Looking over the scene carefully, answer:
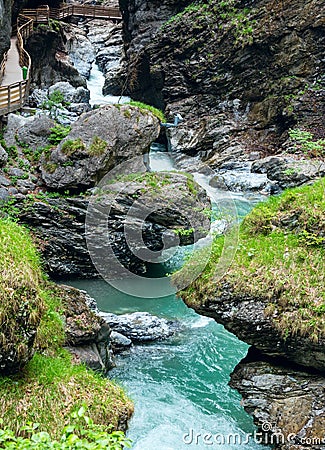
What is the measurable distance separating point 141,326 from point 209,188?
1089 centimetres

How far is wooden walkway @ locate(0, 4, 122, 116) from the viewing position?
1698 centimetres

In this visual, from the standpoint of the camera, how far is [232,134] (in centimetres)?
2738

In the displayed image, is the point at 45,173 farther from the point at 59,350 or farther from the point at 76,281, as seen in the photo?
the point at 59,350

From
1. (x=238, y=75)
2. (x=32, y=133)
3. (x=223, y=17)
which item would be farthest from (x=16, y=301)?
(x=223, y=17)

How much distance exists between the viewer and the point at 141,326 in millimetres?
12188

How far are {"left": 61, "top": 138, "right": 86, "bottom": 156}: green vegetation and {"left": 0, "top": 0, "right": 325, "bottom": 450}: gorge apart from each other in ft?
0.23

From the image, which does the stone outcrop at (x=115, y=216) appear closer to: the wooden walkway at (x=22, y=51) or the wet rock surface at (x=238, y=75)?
the wooden walkway at (x=22, y=51)

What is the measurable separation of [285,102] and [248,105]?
2425mm

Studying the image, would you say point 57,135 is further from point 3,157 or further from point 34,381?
point 34,381

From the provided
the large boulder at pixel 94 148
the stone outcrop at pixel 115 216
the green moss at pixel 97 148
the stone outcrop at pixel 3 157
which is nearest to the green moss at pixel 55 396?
the stone outcrop at pixel 115 216

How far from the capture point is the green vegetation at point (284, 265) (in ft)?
23.5

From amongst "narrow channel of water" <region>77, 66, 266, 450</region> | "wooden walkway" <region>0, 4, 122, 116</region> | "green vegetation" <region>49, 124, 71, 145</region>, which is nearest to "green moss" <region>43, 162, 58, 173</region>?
"green vegetation" <region>49, 124, 71, 145</region>

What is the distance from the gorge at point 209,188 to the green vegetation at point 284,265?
2 centimetres

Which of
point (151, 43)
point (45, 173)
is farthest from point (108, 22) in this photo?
point (45, 173)
